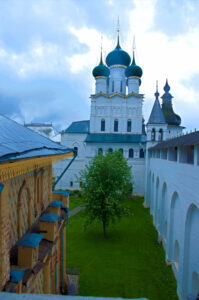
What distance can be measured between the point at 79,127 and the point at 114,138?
534 centimetres

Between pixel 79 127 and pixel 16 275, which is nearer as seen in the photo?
pixel 16 275

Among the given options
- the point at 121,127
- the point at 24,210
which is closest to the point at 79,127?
the point at 121,127

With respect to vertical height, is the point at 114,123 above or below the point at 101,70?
below

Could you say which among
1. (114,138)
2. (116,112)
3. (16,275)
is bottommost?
(16,275)

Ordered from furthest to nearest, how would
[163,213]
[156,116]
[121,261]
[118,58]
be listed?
1. [118,58]
2. [156,116]
3. [163,213]
4. [121,261]

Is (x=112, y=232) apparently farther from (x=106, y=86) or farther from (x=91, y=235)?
(x=106, y=86)

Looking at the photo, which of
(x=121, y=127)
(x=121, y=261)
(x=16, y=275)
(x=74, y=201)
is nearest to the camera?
(x=16, y=275)

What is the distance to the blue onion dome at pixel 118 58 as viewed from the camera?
30.2 metres

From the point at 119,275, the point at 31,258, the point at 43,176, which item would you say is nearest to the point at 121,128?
the point at 119,275

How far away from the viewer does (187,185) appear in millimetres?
8242

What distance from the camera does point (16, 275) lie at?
3365 millimetres

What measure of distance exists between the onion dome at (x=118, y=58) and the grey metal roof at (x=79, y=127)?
8.47m

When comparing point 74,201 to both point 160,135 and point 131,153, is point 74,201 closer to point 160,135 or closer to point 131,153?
point 131,153

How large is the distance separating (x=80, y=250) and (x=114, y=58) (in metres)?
24.9
